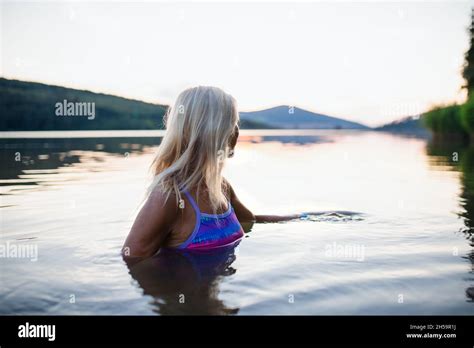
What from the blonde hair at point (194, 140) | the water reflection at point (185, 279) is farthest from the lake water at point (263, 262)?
the blonde hair at point (194, 140)

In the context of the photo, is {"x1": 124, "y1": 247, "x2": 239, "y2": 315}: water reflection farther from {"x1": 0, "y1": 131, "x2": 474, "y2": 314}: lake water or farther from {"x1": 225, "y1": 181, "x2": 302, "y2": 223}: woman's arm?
{"x1": 225, "y1": 181, "x2": 302, "y2": 223}: woman's arm

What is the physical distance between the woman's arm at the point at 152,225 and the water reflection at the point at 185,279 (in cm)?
29

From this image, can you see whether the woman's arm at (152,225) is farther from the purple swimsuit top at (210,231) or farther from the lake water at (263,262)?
the lake water at (263,262)

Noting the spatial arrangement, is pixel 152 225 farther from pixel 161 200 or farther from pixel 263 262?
pixel 263 262

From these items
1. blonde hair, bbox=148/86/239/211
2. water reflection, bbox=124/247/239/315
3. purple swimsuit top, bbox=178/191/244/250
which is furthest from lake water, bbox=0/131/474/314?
blonde hair, bbox=148/86/239/211

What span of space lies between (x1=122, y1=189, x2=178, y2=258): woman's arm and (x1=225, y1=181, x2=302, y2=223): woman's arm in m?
1.27

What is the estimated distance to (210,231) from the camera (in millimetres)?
4379

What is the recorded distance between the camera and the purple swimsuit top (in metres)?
4.23

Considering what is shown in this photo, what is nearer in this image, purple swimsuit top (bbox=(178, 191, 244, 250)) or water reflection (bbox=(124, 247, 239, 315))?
water reflection (bbox=(124, 247, 239, 315))

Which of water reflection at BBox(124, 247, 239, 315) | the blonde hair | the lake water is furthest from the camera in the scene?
the blonde hair

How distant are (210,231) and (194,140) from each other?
89cm

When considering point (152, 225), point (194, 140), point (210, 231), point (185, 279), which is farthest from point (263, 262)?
point (194, 140)

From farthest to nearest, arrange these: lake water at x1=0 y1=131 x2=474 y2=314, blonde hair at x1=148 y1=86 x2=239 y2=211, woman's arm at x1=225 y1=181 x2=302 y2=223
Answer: woman's arm at x1=225 y1=181 x2=302 y2=223
blonde hair at x1=148 y1=86 x2=239 y2=211
lake water at x1=0 y1=131 x2=474 y2=314
